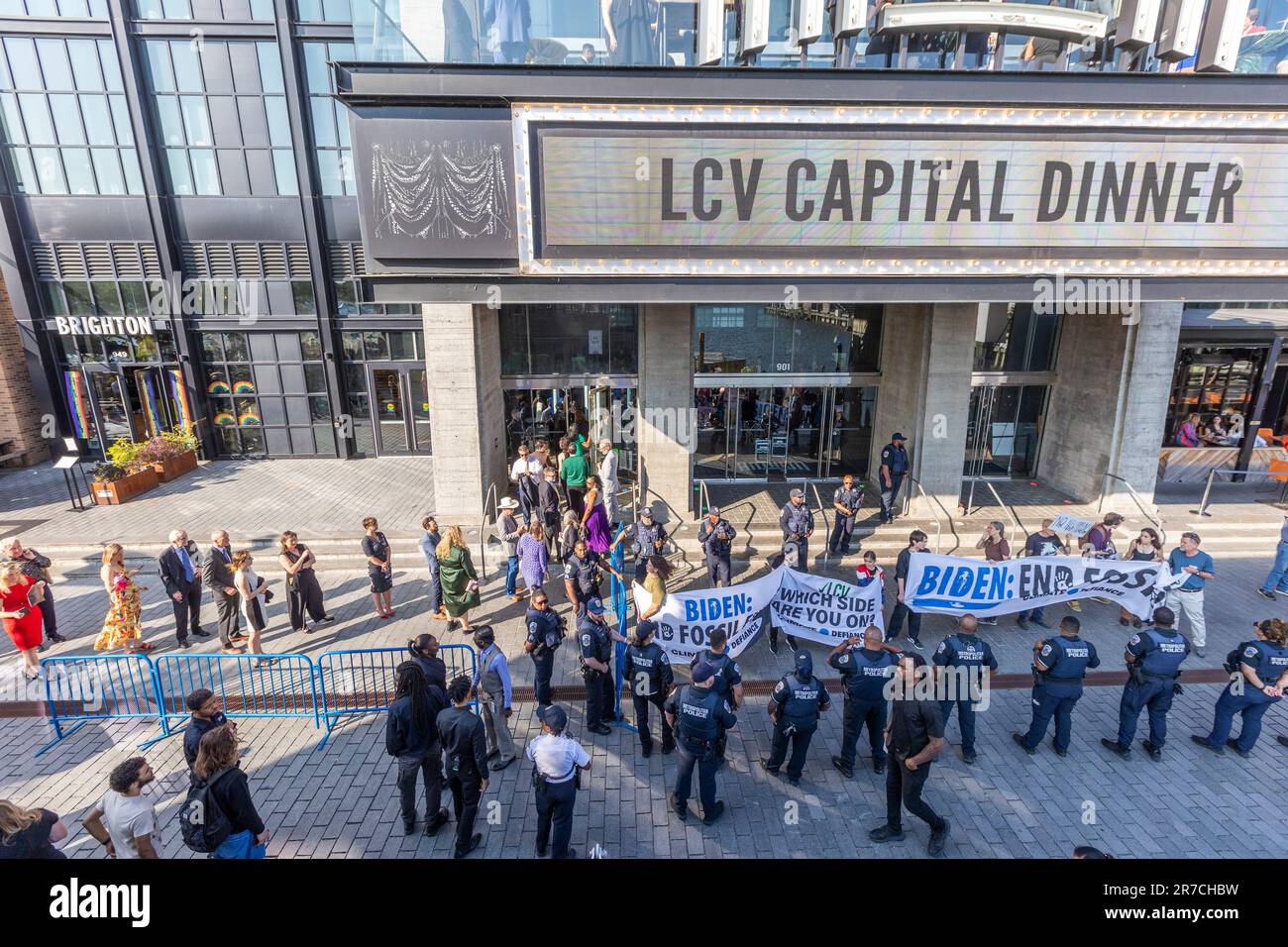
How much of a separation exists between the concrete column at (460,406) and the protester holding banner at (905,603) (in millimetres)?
8149

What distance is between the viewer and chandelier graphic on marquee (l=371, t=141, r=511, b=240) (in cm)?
1018

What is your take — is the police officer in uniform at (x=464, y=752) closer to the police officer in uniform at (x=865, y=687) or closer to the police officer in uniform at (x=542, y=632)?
the police officer in uniform at (x=542, y=632)

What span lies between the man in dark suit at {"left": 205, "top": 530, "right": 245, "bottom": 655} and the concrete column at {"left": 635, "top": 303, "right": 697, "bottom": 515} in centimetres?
757

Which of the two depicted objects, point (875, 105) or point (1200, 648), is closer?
point (1200, 648)

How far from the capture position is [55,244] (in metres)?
16.6

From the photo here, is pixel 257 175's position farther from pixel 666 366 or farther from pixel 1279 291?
pixel 1279 291

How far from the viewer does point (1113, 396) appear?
13898mm

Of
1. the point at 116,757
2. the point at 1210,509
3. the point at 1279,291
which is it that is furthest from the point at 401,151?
the point at 1210,509

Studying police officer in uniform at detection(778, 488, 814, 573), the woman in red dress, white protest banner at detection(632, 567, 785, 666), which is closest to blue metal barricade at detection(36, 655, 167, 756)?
the woman in red dress

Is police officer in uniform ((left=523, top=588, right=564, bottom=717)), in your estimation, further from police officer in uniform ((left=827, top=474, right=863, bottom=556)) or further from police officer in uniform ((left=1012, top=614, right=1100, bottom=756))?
police officer in uniform ((left=827, top=474, right=863, bottom=556))

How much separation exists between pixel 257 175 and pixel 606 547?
1424 centimetres

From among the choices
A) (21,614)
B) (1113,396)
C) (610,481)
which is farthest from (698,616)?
(1113,396)

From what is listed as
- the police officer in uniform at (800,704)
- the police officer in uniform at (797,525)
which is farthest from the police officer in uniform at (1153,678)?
the police officer in uniform at (797,525)

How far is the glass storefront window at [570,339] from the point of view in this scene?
1515 centimetres
